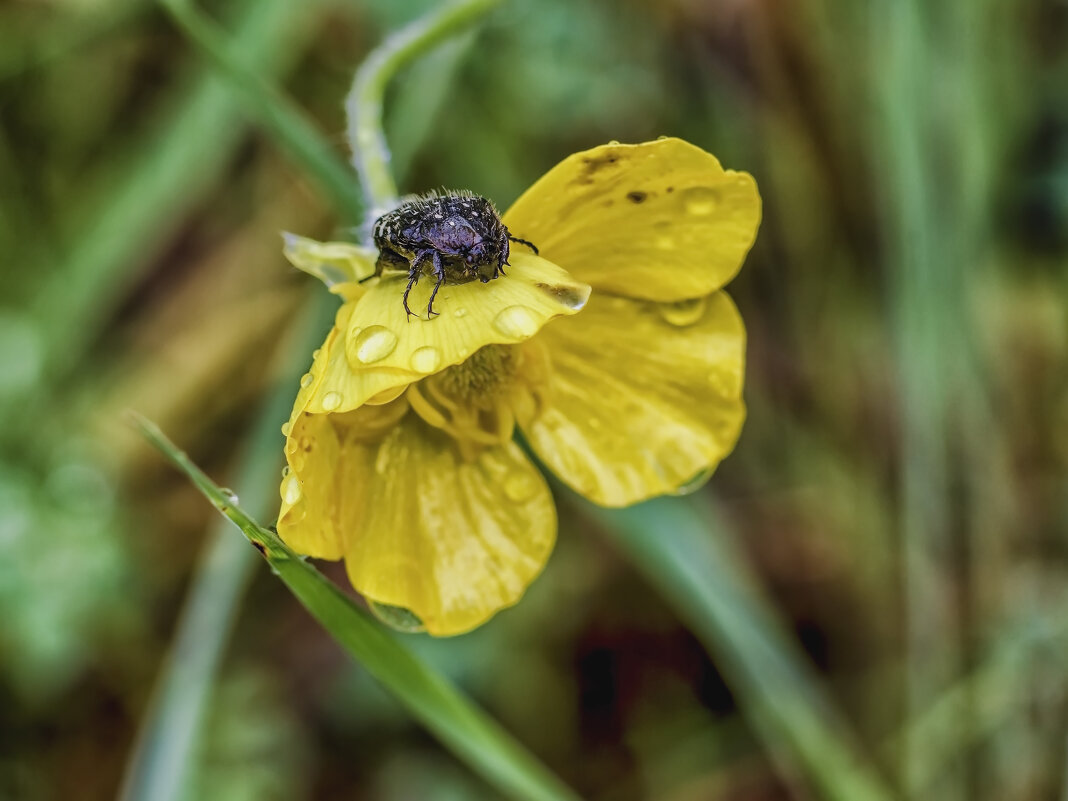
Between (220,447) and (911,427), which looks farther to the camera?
(220,447)

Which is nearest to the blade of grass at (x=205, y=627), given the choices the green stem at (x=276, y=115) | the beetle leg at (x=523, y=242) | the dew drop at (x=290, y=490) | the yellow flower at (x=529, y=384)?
the green stem at (x=276, y=115)

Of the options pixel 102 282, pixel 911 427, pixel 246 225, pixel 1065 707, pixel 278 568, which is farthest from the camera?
pixel 246 225

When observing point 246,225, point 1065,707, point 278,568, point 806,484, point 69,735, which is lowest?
point 1065,707

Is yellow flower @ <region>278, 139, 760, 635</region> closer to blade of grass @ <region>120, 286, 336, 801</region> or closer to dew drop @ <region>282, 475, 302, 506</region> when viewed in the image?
dew drop @ <region>282, 475, 302, 506</region>

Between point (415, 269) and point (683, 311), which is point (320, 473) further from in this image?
point (683, 311)

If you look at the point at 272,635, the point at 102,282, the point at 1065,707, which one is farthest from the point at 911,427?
the point at 102,282

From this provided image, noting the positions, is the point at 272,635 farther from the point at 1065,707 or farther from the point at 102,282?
the point at 1065,707

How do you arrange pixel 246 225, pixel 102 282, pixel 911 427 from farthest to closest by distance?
1. pixel 246 225
2. pixel 102 282
3. pixel 911 427

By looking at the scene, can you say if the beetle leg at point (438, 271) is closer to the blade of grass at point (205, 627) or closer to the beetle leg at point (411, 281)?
the beetle leg at point (411, 281)

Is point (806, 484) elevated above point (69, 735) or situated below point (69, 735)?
below
